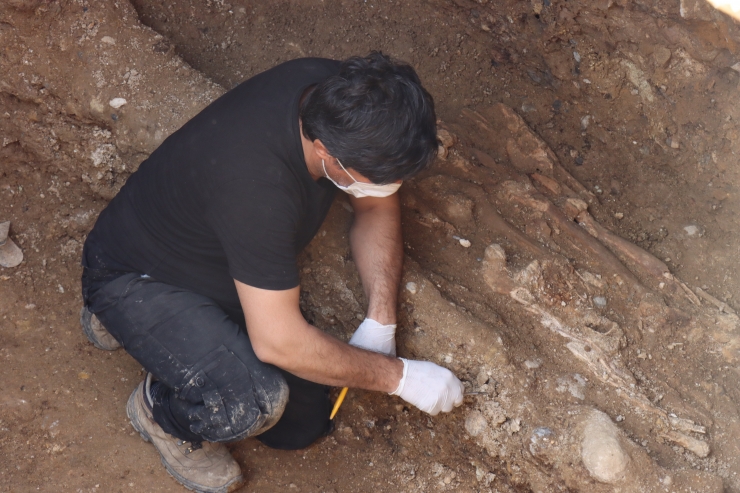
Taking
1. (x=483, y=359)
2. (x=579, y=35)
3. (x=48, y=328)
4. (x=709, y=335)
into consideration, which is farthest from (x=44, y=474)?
(x=579, y=35)

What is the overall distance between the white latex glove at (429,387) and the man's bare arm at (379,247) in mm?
236

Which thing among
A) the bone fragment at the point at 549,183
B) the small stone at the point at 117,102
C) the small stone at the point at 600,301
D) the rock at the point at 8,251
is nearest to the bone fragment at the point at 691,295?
the small stone at the point at 600,301

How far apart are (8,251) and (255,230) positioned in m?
1.74

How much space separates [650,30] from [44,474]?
3129 millimetres

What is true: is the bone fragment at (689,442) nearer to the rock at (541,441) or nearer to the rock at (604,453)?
the rock at (604,453)

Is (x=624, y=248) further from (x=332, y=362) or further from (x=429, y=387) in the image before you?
(x=332, y=362)

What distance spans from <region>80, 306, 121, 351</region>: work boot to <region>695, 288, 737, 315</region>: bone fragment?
8.37ft

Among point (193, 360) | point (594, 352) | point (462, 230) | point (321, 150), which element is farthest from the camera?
point (462, 230)

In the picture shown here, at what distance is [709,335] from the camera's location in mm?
2529

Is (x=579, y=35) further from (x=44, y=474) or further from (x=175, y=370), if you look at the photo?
(x=44, y=474)

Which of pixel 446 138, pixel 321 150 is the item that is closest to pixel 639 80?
pixel 446 138

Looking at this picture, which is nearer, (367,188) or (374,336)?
(367,188)

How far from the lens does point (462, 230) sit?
287cm

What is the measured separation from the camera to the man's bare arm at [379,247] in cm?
257
